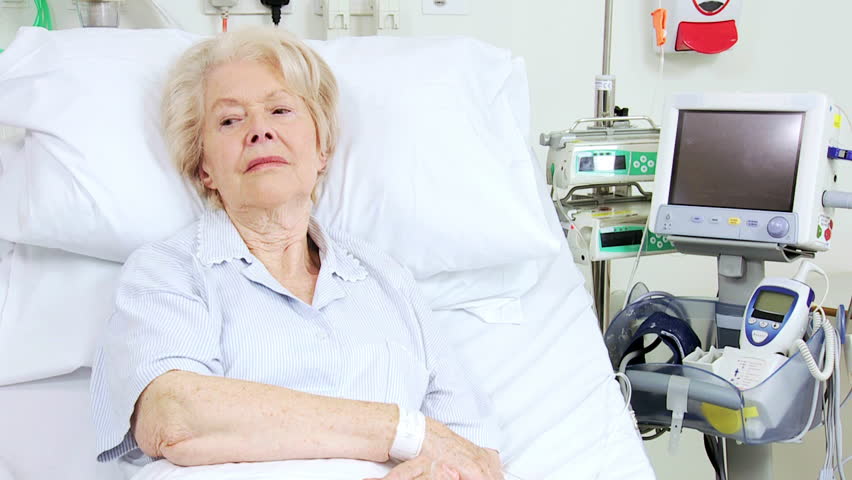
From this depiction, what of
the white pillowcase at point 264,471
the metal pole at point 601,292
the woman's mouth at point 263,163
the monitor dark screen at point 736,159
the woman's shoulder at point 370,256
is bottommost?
the metal pole at point 601,292

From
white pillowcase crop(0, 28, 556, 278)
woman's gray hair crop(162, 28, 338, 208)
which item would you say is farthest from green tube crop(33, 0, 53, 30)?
woman's gray hair crop(162, 28, 338, 208)

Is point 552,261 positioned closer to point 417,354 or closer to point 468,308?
point 468,308

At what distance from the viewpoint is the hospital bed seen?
133 cm

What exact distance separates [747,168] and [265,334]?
3.02 ft

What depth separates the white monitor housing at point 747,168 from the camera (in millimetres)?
1498

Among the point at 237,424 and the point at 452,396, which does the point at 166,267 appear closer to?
the point at 237,424

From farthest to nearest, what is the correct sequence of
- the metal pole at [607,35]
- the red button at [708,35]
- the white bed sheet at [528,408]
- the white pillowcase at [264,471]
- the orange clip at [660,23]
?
the red button at [708,35], the metal pole at [607,35], the orange clip at [660,23], the white bed sheet at [528,408], the white pillowcase at [264,471]

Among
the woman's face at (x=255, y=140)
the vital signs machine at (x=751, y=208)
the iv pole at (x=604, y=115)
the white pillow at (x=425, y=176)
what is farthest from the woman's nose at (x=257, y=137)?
the iv pole at (x=604, y=115)

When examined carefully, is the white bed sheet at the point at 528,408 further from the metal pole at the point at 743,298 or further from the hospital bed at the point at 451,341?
the metal pole at the point at 743,298

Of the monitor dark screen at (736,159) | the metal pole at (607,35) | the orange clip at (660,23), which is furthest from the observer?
the metal pole at (607,35)

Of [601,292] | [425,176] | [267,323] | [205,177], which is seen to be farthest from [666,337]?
[205,177]

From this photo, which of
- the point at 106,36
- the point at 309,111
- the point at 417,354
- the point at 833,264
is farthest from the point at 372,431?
the point at 833,264

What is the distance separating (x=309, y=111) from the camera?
1498mm

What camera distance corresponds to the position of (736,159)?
5.15ft
